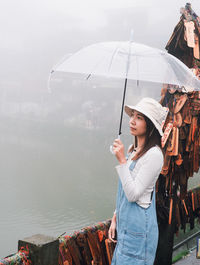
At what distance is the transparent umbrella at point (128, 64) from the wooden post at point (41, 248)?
96 centimetres

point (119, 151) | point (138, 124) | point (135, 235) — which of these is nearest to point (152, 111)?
point (138, 124)

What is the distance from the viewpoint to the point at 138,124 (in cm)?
192

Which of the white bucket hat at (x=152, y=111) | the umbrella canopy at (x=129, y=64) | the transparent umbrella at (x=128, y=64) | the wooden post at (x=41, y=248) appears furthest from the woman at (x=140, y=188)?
the wooden post at (x=41, y=248)

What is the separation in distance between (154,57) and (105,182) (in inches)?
716

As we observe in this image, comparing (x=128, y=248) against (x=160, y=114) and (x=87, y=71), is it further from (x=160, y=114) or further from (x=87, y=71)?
(x=87, y=71)

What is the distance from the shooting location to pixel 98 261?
2918 mm

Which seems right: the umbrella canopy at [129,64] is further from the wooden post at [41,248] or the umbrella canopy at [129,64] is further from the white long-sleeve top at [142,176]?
the wooden post at [41,248]

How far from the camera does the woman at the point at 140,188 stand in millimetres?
1772

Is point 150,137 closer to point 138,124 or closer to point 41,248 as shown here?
point 138,124

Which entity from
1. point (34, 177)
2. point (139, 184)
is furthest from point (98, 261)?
point (34, 177)

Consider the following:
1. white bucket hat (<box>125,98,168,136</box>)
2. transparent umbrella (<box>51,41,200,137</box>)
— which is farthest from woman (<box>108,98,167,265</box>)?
transparent umbrella (<box>51,41,200,137</box>)

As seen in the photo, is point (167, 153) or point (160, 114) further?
point (167, 153)

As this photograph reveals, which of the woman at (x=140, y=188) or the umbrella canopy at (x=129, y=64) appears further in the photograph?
the umbrella canopy at (x=129, y=64)

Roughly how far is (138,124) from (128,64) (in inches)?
17.1
